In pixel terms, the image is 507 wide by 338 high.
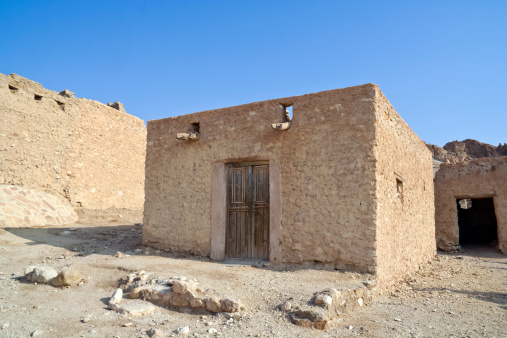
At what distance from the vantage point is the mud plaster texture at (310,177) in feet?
17.9

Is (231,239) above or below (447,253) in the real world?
above

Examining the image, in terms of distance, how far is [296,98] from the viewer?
6.13m

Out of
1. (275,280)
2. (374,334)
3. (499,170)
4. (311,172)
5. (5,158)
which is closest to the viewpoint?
(374,334)

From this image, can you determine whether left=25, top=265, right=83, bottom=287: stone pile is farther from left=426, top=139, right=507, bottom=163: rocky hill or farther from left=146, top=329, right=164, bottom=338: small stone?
left=426, top=139, right=507, bottom=163: rocky hill

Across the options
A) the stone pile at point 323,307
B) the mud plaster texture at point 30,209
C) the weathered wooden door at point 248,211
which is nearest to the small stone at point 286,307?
the stone pile at point 323,307

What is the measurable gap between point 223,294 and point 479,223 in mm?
13059

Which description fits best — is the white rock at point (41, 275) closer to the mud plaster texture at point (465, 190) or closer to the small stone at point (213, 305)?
the small stone at point (213, 305)

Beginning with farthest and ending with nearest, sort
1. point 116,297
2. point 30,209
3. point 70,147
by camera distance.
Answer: point 70,147 → point 30,209 → point 116,297

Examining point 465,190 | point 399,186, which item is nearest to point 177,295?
point 399,186

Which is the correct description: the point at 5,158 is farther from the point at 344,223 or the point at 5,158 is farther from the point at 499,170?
the point at 499,170

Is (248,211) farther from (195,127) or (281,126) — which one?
(195,127)

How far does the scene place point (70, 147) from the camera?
33.2 feet

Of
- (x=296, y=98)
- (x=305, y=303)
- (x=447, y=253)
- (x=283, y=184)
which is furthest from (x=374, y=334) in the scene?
(x=447, y=253)

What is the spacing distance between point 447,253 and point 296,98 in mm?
7974
